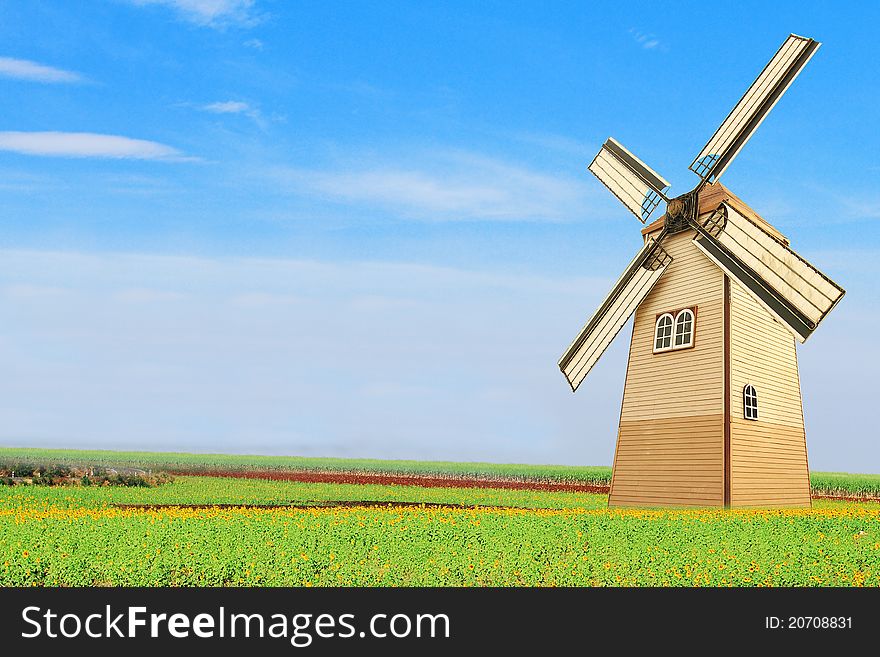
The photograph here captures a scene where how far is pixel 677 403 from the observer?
22.3 metres

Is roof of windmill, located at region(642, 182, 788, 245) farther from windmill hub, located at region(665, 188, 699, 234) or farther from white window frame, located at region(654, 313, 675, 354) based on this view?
white window frame, located at region(654, 313, 675, 354)

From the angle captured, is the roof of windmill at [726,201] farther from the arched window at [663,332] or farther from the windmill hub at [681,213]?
the arched window at [663,332]

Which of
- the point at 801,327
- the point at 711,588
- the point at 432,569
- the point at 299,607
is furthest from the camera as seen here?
the point at 801,327

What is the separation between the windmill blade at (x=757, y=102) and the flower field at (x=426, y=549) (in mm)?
11125

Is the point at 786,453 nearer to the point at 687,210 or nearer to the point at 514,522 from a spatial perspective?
the point at 687,210

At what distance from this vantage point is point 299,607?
842cm

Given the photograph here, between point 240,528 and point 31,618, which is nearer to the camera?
point 31,618

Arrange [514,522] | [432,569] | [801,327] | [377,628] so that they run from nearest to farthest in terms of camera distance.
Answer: [377,628] < [432,569] < [514,522] < [801,327]

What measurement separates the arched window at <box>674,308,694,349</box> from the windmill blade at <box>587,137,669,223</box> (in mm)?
3712

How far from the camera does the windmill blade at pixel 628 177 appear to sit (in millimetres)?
24875

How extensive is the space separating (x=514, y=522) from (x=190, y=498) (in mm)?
13769

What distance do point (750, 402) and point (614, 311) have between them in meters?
4.77

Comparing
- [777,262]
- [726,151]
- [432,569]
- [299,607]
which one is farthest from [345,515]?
[726,151]

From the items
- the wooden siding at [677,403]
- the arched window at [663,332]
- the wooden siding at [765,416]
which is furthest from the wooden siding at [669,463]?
the arched window at [663,332]
